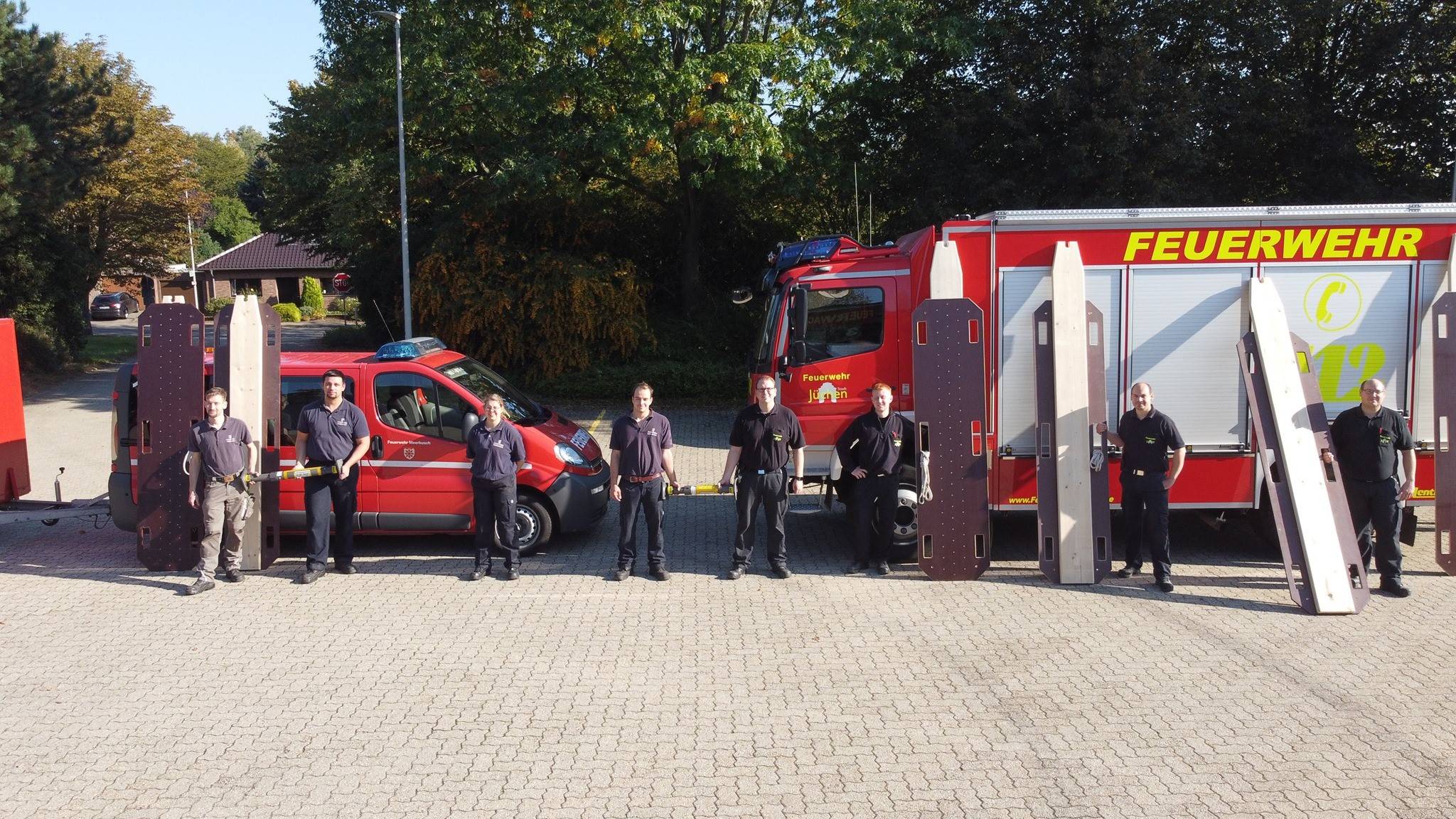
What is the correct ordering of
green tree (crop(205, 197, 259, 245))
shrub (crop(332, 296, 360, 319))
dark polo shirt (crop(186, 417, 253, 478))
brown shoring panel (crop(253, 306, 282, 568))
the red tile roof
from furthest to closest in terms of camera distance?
1. green tree (crop(205, 197, 259, 245))
2. the red tile roof
3. shrub (crop(332, 296, 360, 319))
4. brown shoring panel (crop(253, 306, 282, 568))
5. dark polo shirt (crop(186, 417, 253, 478))

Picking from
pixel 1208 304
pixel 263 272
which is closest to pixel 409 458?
pixel 1208 304

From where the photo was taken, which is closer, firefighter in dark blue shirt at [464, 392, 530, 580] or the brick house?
firefighter in dark blue shirt at [464, 392, 530, 580]

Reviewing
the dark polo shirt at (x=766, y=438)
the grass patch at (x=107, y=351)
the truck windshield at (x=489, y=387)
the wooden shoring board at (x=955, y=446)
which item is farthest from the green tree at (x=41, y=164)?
the wooden shoring board at (x=955, y=446)

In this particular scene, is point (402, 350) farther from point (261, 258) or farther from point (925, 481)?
point (261, 258)

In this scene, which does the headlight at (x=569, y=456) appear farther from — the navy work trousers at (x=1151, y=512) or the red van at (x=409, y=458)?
the navy work trousers at (x=1151, y=512)

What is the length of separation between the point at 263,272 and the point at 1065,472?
62.3 meters

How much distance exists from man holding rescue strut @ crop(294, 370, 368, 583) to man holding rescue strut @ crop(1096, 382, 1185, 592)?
625cm

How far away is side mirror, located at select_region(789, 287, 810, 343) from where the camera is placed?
376 inches

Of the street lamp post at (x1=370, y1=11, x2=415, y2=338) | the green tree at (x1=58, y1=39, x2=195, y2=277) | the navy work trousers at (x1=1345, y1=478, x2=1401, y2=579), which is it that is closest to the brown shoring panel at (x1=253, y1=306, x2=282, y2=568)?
the navy work trousers at (x1=1345, y1=478, x2=1401, y2=579)

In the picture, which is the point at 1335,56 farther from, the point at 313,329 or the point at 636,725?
the point at 313,329

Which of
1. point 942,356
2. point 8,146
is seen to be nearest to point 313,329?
point 8,146

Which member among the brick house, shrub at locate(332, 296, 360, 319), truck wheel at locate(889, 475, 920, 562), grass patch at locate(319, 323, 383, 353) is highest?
the brick house

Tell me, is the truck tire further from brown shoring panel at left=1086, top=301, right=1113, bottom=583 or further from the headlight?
the headlight

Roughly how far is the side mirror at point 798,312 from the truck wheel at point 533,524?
2.74m
